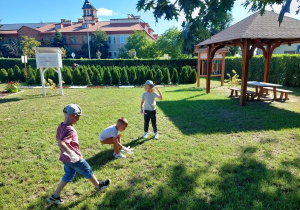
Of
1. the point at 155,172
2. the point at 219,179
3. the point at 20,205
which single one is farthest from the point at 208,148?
the point at 20,205

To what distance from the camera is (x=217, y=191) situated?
9.62 ft

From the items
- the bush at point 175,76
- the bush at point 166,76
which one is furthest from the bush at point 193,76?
the bush at point 166,76

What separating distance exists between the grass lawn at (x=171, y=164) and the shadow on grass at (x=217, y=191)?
0.01 meters

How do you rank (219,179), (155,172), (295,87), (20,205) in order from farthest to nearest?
(295,87) → (155,172) → (219,179) → (20,205)

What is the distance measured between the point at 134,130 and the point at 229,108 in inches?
174

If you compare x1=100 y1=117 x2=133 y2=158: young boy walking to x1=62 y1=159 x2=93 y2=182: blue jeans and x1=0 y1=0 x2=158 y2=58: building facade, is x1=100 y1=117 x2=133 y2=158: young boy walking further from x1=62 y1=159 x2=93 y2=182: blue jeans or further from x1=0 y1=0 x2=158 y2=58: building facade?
x1=0 y1=0 x2=158 y2=58: building facade

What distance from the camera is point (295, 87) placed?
13.4 metres

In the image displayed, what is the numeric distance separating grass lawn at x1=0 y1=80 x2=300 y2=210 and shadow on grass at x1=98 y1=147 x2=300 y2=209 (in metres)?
0.01

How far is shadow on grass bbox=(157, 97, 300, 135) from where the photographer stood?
5.75 meters

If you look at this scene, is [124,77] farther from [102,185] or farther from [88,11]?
[88,11]

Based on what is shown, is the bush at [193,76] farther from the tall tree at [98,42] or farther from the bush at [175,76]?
the tall tree at [98,42]

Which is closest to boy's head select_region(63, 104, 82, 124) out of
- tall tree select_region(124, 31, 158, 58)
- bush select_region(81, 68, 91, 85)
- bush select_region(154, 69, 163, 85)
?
bush select_region(81, 68, 91, 85)

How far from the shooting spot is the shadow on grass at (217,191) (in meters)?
2.68

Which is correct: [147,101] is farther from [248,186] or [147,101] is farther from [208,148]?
[248,186]
